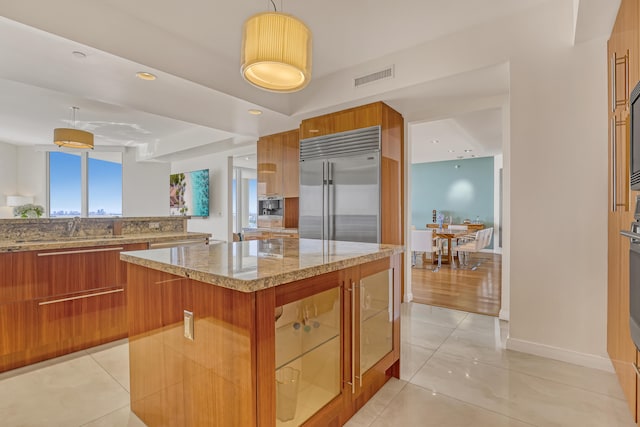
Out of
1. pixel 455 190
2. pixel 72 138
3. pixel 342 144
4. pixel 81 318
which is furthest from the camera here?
pixel 455 190

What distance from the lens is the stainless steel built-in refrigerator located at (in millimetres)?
3480

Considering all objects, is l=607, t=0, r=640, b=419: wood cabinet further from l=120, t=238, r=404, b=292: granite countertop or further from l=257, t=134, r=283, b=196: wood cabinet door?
l=257, t=134, r=283, b=196: wood cabinet door

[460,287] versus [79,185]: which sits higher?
[79,185]

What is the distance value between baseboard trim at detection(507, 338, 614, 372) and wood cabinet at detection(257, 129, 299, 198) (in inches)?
131

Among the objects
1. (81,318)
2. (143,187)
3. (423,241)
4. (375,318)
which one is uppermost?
(143,187)

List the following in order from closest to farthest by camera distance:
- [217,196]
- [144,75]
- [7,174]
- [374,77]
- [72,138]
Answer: [144,75] → [374,77] → [72,138] → [217,196] → [7,174]

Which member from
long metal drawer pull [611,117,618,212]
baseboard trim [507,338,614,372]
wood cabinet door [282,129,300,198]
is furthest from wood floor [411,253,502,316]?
wood cabinet door [282,129,300,198]

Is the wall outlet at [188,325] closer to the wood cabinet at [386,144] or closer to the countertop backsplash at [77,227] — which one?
the countertop backsplash at [77,227]

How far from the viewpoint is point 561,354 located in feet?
7.60

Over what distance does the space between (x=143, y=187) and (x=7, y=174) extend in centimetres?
283

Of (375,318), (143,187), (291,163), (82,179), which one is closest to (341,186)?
(291,163)

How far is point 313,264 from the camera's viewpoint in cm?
132

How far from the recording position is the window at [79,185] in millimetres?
7086

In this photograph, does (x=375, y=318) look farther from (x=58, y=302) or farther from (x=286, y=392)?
(x=58, y=302)
